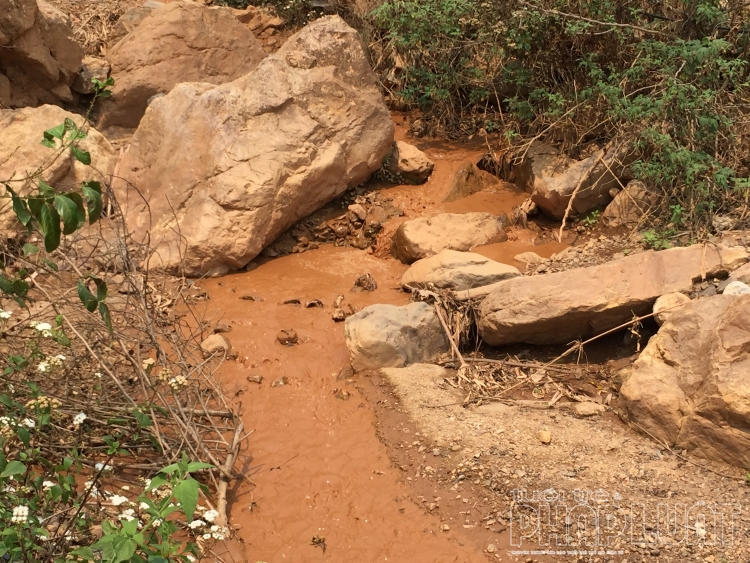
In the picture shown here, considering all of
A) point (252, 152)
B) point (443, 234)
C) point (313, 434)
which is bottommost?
point (313, 434)

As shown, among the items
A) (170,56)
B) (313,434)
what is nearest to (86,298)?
(313,434)

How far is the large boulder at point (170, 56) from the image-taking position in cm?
782

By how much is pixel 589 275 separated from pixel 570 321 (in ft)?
1.07

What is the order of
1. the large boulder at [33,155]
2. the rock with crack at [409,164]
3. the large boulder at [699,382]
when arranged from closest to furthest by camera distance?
the large boulder at [699,382], the large boulder at [33,155], the rock with crack at [409,164]

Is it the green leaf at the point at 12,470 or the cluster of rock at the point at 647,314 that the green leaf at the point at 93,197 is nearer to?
the green leaf at the point at 12,470

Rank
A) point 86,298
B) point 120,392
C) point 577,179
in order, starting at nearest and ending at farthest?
1. point 86,298
2. point 120,392
3. point 577,179

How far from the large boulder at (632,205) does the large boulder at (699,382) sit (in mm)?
2245

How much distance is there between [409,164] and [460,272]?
255 centimetres

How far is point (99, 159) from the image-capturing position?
6.82 metres

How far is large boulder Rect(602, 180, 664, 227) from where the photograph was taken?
6324 millimetres

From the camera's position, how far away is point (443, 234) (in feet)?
21.4

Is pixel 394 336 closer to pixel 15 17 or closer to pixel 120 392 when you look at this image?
pixel 120 392

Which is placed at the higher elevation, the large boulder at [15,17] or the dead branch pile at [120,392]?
the large boulder at [15,17]

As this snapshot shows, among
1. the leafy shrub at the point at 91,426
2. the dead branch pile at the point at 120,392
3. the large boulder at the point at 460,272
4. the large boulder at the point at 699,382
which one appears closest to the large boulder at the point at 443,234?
the large boulder at the point at 460,272
